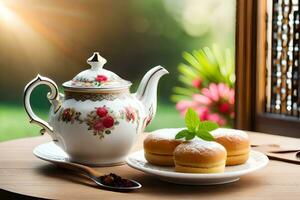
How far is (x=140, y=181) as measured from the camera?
1.25m

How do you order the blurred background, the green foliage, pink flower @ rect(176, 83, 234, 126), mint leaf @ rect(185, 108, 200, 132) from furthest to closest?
the blurred background
the green foliage
pink flower @ rect(176, 83, 234, 126)
mint leaf @ rect(185, 108, 200, 132)

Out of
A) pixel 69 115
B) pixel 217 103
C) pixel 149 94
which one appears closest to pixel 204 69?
pixel 217 103

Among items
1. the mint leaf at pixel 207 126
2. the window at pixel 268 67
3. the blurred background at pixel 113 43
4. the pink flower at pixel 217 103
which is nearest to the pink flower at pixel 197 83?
the blurred background at pixel 113 43

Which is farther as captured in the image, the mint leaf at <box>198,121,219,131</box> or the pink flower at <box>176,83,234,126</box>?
the pink flower at <box>176,83,234,126</box>

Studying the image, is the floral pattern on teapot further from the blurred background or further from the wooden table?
the blurred background

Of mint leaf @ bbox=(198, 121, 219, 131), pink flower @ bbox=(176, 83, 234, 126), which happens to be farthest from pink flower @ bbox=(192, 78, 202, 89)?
mint leaf @ bbox=(198, 121, 219, 131)

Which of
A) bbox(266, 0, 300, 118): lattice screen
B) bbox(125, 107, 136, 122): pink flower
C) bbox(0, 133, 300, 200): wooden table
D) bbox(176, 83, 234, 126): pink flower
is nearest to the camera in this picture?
bbox(0, 133, 300, 200): wooden table

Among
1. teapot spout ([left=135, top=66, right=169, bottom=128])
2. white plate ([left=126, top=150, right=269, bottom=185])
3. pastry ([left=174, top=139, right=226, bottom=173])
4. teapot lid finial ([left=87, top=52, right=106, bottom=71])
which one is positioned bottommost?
white plate ([left=126, top=150, right=269, bottom=185])

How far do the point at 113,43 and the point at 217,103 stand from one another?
0.76 m

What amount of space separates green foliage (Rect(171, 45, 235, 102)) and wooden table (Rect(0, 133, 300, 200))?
224cm

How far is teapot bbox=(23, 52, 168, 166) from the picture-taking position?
1.33 metres

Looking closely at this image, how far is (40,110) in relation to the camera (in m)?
3.82

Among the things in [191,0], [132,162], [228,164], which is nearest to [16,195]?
[132,162]

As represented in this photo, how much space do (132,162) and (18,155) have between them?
32 centimetres
